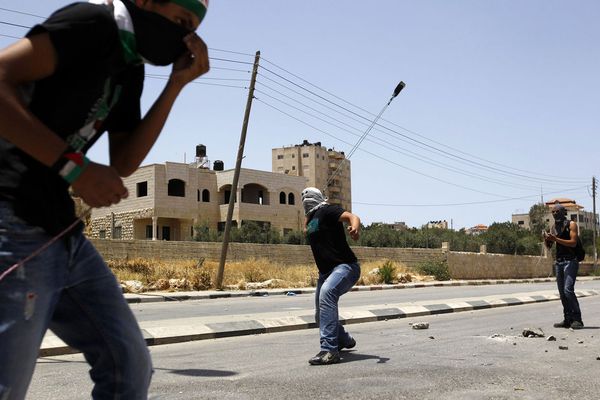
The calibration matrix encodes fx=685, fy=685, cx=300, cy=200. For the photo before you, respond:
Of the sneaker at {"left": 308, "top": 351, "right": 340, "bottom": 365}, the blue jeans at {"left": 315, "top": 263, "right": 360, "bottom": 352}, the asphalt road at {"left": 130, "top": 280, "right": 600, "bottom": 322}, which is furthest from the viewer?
the asphalt road at {"left": 130, "top": 280, "right": 600, "bottom": 322}

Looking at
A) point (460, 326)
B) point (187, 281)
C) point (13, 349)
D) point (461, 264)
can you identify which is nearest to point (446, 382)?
point (13, 349)

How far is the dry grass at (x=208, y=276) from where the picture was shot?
24109 mm

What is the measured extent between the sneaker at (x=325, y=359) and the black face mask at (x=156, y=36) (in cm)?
461

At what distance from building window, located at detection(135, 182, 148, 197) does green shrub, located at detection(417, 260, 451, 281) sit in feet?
111

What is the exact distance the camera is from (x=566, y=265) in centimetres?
1005

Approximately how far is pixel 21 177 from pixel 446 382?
4.24 m

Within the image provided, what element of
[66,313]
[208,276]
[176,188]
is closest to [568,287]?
[66,313]

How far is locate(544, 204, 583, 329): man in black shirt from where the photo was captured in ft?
32.5

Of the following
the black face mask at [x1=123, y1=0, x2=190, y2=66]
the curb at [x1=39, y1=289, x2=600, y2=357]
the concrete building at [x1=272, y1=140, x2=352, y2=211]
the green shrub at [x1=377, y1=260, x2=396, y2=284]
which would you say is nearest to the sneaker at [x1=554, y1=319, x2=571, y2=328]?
the curb at [x1=39, y1=289, x2=600, y2=357]

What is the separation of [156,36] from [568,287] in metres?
9.01

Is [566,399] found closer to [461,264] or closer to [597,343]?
[597,343]

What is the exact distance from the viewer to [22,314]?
1.87 m

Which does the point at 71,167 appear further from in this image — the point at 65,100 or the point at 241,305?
the point at 241,305

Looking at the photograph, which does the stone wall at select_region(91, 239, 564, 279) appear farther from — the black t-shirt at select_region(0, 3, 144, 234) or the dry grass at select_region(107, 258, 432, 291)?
the black t-shirt at select_region(0, 3, 144, 234)
